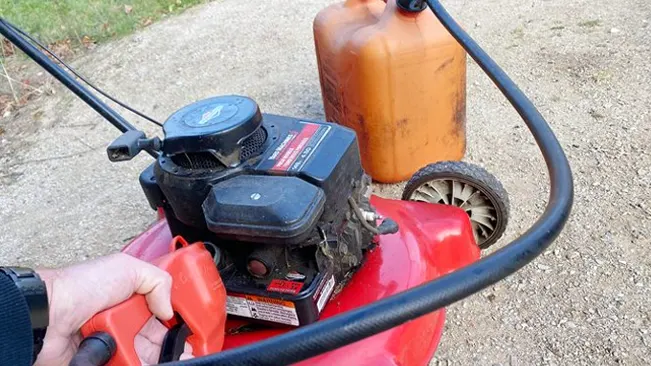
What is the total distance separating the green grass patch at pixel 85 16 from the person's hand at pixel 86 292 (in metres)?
2.78

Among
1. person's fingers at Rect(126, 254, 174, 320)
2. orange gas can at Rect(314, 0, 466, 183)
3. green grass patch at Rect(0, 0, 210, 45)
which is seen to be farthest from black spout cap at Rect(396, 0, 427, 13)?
green grass patch at Rect(0, 0, 210, 45)

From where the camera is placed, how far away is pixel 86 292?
1033mm

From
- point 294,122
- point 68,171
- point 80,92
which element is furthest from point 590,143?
point 68,171

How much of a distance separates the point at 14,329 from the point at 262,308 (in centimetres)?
51

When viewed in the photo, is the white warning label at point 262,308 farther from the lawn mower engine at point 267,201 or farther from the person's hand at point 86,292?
the person's hand at point 86,292

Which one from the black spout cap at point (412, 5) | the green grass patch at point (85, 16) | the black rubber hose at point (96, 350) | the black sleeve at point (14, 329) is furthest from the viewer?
the green grass patch at point (85, 16)

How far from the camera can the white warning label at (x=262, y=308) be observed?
1254 millimetres

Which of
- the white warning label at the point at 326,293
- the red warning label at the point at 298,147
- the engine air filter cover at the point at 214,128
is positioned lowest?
the white warning label at the point at 326,293

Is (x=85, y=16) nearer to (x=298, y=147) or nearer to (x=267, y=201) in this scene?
(x=298, y=147)

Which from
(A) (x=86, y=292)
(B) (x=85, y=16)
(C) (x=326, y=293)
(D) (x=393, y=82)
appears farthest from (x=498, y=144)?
(B) (x=85, y=16)

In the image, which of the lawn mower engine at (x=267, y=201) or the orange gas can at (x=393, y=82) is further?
the orange gas can at (x=393, y=82)

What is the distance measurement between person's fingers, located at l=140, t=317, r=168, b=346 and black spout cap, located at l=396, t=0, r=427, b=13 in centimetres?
104

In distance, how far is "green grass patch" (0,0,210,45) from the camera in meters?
3.62

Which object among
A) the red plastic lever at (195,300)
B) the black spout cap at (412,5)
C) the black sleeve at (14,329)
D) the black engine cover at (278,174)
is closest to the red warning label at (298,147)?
the black engine cover at (278,174)
